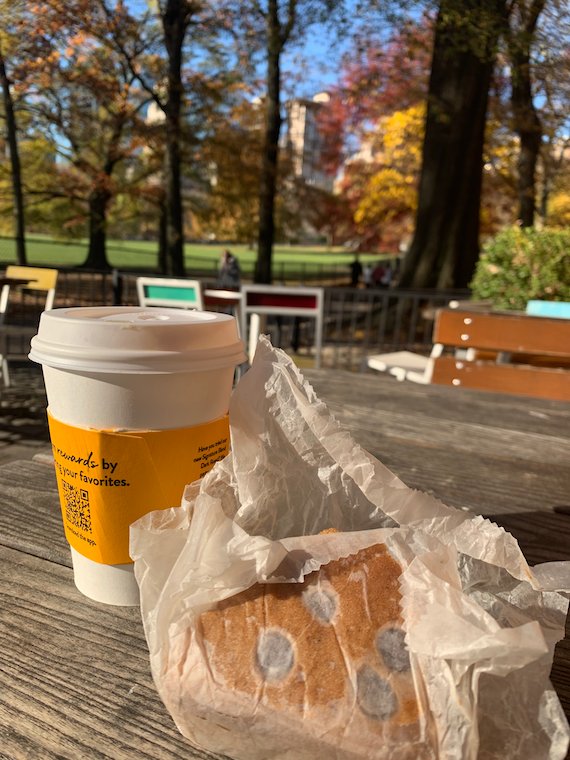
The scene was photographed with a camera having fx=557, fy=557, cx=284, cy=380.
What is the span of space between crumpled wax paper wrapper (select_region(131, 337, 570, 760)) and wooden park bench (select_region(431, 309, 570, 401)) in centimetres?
284

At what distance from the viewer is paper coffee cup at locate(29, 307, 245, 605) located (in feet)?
2.37

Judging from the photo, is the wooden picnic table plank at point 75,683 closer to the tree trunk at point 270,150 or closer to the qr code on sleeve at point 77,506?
the qr code on sleeve at point 77,506

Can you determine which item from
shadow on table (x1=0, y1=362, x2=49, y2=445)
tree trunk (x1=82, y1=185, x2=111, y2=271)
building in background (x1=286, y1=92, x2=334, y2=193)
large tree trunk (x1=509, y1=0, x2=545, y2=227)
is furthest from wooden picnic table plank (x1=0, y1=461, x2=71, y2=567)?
building in background (x1=286, y1=92, x2=334, y2=193)

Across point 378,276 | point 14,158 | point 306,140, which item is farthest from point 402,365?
point 306,140

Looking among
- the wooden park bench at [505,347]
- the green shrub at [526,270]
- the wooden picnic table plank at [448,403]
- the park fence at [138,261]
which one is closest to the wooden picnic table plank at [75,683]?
the wooden picnic table plank at [448,403]

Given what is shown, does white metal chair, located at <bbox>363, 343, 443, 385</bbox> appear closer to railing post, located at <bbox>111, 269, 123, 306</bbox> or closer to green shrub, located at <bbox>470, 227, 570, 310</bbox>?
green shrub, located at <bbox>470, 227, 570, 310</bbox>

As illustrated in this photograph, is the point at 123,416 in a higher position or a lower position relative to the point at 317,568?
higher

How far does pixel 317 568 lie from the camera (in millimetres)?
623

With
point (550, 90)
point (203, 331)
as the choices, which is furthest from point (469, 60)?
point (203, 331)

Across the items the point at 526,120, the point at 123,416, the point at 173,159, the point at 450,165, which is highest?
the point at 526,120

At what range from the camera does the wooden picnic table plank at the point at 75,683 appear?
1.89 ft

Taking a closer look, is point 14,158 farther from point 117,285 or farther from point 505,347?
point 505,347

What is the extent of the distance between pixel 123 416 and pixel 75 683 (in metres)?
0.32

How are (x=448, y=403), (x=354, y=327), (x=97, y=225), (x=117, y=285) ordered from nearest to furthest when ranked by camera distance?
(x=448, y=403)
(x=117, y=285)
(x=354, y=327)
(x=97, y=225)
